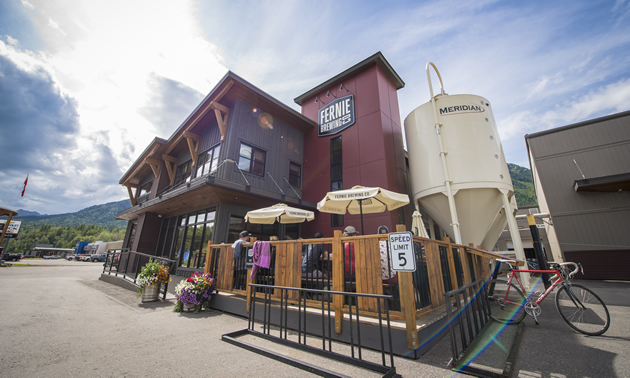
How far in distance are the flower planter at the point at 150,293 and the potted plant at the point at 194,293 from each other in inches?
66.1

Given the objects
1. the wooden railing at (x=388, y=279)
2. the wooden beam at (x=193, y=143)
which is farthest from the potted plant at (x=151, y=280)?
the wooden beam at (x=193, y=143)

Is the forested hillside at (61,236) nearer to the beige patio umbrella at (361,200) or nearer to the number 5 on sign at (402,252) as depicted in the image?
the beige patio umbrella at (361,200)

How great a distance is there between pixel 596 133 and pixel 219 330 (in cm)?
2062

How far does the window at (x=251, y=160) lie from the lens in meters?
→ 11.0

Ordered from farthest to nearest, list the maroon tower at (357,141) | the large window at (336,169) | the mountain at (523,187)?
the mountain at (523,187)
the large window at (336,169)
the maroon tower at (357,141)

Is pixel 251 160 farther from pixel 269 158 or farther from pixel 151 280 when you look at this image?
pixel 151 280

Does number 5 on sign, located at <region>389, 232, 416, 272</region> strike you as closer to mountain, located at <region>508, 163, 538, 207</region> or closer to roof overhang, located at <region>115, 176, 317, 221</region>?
roof overhang, located at <region>115, 176, 317, 221</region>

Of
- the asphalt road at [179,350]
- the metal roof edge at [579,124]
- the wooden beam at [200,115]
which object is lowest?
the asphalt road at [179,350]

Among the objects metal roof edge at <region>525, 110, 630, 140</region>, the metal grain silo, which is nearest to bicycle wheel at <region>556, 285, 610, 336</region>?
the metal grain silo

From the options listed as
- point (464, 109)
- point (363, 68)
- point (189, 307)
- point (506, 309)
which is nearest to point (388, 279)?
point (506, 309)

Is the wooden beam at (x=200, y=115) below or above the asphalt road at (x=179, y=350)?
above

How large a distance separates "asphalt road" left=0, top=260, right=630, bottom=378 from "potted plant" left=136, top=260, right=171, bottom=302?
128 centimetres

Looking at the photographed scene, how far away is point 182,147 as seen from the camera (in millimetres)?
14516

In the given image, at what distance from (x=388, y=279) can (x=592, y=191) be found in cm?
1628
